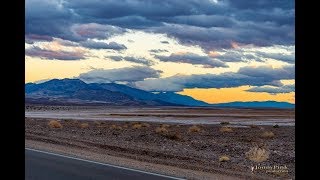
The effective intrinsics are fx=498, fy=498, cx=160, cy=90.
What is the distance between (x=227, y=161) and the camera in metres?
17.3

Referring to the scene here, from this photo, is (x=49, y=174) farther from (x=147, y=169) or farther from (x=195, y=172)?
(x=195, y=172)

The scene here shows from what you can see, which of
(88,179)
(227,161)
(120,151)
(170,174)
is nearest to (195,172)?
(170,174)
